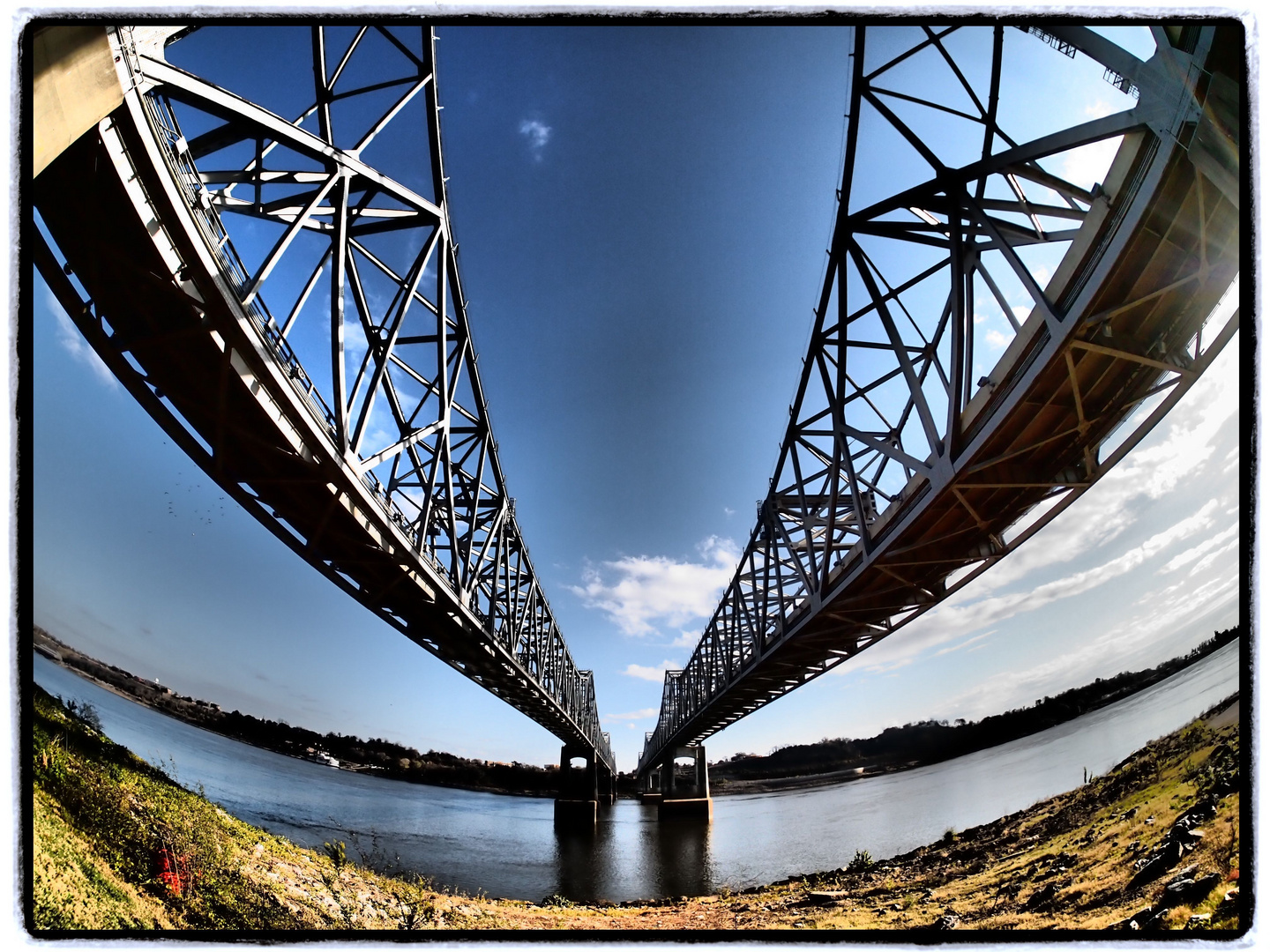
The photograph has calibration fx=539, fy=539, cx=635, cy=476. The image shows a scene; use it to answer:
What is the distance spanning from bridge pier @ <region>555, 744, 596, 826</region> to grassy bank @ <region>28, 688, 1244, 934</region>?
152 ft

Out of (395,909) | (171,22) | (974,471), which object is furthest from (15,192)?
(974,471)

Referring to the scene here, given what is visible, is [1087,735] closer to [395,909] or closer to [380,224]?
[395,909]

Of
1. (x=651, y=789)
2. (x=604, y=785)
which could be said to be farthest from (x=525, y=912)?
(x=651, y=789)

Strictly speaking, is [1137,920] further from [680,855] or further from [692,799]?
[692,799]

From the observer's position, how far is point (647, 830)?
44.2 meters

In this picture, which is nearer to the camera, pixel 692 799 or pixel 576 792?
pixel 692 799

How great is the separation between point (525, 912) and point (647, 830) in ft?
136

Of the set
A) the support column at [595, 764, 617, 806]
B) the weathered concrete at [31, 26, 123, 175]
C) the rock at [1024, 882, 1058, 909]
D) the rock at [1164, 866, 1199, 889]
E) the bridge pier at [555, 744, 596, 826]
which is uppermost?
the weathered concrete at [31, 26, 123, 175]

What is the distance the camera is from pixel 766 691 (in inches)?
1206

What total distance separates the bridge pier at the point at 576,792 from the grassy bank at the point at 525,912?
46.3 m

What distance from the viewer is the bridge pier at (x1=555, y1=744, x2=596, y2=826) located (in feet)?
160

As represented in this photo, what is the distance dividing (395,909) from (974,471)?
10.7 meters

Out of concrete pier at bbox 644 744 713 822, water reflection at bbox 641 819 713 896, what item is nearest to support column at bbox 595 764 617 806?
concrete pier at bbox 644 744 713 822

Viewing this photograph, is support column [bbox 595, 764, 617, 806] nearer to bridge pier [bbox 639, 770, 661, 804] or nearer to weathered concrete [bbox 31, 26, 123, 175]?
bridge pier [bbox 639, 770, 661, 804]
